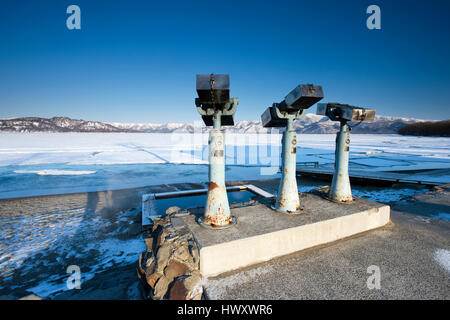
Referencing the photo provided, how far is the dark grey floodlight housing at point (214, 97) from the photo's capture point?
237cm

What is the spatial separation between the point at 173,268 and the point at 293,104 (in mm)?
2510

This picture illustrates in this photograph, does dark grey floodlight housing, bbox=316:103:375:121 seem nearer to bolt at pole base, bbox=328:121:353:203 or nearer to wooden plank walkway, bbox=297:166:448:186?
bolt at pole base, bbox=328:121:353:203

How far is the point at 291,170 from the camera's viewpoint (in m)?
3.28

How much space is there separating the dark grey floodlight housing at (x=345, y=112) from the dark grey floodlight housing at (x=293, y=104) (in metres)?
0.70

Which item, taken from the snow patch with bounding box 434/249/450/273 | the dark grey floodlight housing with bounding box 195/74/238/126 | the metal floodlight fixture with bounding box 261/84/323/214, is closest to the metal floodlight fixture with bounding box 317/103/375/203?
the metal floodlight fixture with bounding box 261/84/323/214

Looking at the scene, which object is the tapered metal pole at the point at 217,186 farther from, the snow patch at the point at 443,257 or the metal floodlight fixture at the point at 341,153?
Answer: the snow patch at the point at 443,257

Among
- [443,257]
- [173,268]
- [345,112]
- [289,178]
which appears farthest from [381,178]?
[173,268]

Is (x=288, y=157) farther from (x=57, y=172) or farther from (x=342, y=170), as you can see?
(x=57, y=172)

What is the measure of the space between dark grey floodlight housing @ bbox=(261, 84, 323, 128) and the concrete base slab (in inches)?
57.2

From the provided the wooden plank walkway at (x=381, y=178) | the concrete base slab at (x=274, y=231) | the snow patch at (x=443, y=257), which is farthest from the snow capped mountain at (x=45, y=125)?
the snow patch at (x=443, y=257)

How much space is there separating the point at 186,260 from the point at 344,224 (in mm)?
2267

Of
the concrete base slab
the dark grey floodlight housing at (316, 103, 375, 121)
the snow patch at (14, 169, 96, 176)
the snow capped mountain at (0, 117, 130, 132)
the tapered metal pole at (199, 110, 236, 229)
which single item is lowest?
the snow patch at (14, 169, 96, 176)

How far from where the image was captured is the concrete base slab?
236cm

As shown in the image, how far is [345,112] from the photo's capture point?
3562mm
